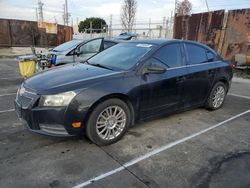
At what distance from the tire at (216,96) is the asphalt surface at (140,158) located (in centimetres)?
69

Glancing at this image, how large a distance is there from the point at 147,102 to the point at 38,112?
1.68 meters

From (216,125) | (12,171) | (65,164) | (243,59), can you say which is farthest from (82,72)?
(243,59)

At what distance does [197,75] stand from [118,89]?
74.7 inches

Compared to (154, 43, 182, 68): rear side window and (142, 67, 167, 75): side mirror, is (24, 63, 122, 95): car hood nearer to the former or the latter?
(142, 67, 167, 75): side mirror

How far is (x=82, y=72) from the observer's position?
359 cm

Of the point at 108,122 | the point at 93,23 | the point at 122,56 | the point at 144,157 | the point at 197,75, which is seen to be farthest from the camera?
the point at 93,23

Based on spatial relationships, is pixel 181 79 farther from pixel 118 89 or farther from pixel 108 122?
pixel 108 122

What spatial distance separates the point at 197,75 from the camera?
4.48 meters

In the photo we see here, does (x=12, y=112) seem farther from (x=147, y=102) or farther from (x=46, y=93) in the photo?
(x=147, y=102)

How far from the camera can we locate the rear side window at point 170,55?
13.1ft

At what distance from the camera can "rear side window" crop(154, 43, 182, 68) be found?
3.99 m

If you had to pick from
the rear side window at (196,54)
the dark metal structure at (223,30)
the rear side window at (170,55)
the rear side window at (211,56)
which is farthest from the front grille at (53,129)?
the dark metal structure at (223,30)

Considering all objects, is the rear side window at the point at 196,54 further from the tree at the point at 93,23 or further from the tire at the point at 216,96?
the tree at the point at 93,23

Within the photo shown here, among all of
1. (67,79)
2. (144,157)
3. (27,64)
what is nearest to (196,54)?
(144,157)
